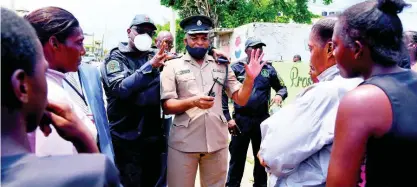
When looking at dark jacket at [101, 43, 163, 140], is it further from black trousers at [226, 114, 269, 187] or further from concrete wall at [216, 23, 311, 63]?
concrete wall at [216, 23, 311, 63]

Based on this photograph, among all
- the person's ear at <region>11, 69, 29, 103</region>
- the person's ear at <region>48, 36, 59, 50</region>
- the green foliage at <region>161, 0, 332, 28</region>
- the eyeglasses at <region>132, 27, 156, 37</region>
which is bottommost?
the person's ear at <region>11, 69, 29, 103</region>

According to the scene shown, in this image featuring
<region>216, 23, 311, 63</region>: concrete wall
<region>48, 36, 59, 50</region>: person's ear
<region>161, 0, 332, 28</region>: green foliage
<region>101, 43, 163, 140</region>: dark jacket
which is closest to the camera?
<region>48, 36, 59, 50</region>: person's ear

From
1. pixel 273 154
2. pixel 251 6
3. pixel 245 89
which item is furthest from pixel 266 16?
pixel 273 154

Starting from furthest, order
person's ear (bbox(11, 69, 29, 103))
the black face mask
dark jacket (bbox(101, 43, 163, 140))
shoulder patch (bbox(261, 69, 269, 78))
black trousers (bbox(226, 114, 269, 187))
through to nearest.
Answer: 1. shoulder patch (bbox(261, 69, 269, 78))
2. black trousers (bbox(226, 114, 269, 187))
3. the black face mask
4. dark jacket (bbox(101, 43, 163, 140))
5. person's ear (bbox(11, 69, 29, 103))

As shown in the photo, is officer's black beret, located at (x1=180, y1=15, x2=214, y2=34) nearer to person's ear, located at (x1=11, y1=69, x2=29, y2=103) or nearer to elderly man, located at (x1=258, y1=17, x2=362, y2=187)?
elderly man, located at (x1=258, y1=17, x2=362, y2=187)

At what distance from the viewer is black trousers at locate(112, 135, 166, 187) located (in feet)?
10.5

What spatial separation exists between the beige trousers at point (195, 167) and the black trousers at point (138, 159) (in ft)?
→ 0.44

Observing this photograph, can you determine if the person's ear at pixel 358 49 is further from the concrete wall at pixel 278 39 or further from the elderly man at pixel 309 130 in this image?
the concrete wall at pixel 278 39

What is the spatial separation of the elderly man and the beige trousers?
1186 mm

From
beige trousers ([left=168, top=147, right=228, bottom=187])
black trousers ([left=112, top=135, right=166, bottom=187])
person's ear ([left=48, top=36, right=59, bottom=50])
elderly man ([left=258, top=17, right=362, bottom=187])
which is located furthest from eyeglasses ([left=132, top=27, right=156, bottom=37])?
elderly man ([left=258, top=17, right=362, bottom=187])

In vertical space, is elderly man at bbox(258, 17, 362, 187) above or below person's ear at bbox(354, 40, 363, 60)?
below

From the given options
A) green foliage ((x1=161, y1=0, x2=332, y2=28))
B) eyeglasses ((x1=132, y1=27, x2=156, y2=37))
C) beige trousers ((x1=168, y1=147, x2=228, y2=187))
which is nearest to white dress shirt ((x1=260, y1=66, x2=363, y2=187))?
beige trousers ((x1=168, y1=147, x2=228, y2=187))

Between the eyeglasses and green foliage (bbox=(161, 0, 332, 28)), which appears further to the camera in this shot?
green foliage (bbox=(161, 0, 332, 28))

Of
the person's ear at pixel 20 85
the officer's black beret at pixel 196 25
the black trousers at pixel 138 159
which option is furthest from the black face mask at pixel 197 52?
the person's ear at pixel 20 85
